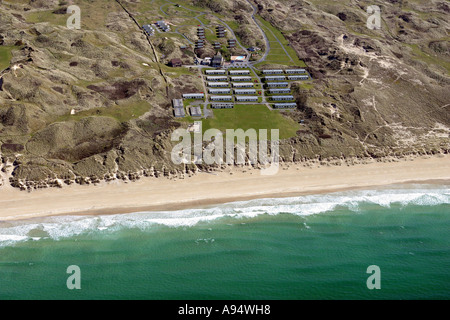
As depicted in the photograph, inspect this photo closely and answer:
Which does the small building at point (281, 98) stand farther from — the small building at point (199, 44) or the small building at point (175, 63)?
the small building at point (199, 44)

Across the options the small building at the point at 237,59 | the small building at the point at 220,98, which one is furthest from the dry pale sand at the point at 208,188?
the small building at the point at 237,59

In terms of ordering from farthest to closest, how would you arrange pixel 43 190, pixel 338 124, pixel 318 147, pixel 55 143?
pixel 338 124 < pixel 318 147 < pixel 55 143 < pixel 43 190

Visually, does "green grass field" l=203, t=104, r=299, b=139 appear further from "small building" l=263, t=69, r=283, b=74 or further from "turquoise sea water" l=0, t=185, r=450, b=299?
"turquoise sea water" l=0, t=185, r=450, b=299

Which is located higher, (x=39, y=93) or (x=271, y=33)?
(x=271, y=33)

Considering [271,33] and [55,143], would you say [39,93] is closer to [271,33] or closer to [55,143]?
Result: [55,143]

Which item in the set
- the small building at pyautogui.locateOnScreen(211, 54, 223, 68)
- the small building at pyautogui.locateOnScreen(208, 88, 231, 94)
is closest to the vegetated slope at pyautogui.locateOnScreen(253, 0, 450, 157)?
the small building at pyautogui.locateOnScreen(208, 88, 231, 94)
